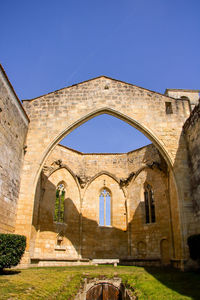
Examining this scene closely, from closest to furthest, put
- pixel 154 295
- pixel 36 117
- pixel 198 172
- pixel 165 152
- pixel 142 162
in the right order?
pixel 154 295
pixel 198 172
pixel 165 152
pixel 36 117
pixel 142 162

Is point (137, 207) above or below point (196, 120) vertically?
below

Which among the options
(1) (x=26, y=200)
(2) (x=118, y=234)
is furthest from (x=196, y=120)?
(2) (x=118, y=234)

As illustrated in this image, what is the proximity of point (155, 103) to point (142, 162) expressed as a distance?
5.02 meters

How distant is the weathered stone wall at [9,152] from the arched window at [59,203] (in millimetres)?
5632

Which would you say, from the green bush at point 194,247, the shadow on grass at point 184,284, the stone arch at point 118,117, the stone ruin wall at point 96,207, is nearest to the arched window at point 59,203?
the stone ruin wall at point 96,207

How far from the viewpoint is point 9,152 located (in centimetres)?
985

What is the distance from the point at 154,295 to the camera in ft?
19.7

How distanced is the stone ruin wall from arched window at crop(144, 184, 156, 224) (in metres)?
0.26

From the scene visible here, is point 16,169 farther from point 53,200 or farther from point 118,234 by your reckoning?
point 118,234

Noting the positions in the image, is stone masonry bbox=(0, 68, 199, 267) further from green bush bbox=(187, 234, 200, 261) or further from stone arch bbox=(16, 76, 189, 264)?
green bush bbox=(187, 234, 200, 261)

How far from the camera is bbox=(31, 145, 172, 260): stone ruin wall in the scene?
580 inches

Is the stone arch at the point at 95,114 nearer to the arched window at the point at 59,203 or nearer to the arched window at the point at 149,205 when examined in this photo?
the arched window at the point at 149,205

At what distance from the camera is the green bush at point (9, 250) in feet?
24.4

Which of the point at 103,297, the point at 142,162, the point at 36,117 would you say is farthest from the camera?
the point at 142,162
